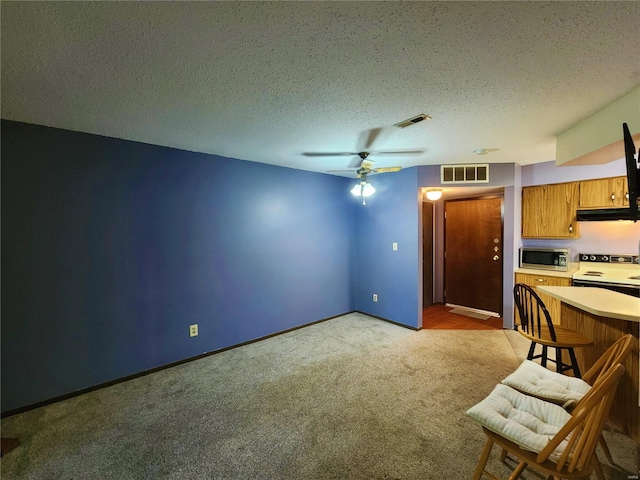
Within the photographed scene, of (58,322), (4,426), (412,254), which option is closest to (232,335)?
(58,322)

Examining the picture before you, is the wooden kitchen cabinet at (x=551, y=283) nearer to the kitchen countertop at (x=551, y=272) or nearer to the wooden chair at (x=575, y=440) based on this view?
the kitchen countertop at (x=551, y=272)

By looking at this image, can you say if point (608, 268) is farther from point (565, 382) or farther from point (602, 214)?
point (565, 382)

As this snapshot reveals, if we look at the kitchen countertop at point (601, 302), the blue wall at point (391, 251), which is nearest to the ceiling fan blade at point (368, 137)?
the blue wall at point (391, 251)

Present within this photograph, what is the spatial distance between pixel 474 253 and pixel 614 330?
2.99 m

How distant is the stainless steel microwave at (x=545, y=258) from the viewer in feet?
11.8

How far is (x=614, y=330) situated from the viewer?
75.9 inches

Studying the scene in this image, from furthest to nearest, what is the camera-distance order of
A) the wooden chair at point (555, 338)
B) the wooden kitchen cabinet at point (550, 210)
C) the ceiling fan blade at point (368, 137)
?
1. the wooden kitchen cabinet at point (550, 210)
2. the ceiling fan blade at point (368, 137)
3. the wooden chair at point (555, 338)

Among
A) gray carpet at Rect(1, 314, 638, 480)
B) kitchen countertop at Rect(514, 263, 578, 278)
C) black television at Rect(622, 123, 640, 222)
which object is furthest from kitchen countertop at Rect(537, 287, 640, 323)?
kitchen countertop at Rect(514, 263, 578, 278)

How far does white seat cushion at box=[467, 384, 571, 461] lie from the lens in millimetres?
1188

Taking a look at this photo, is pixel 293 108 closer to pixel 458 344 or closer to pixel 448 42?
pixel 448 42

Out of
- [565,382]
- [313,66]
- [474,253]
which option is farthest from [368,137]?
[474,253]

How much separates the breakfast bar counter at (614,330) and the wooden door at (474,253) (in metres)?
2.43

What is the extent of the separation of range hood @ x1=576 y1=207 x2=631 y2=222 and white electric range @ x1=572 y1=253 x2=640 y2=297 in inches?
21.9

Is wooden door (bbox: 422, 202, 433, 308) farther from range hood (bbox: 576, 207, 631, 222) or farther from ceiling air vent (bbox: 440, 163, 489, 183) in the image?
range hood (bbox: 576, 207, 631, 222)
